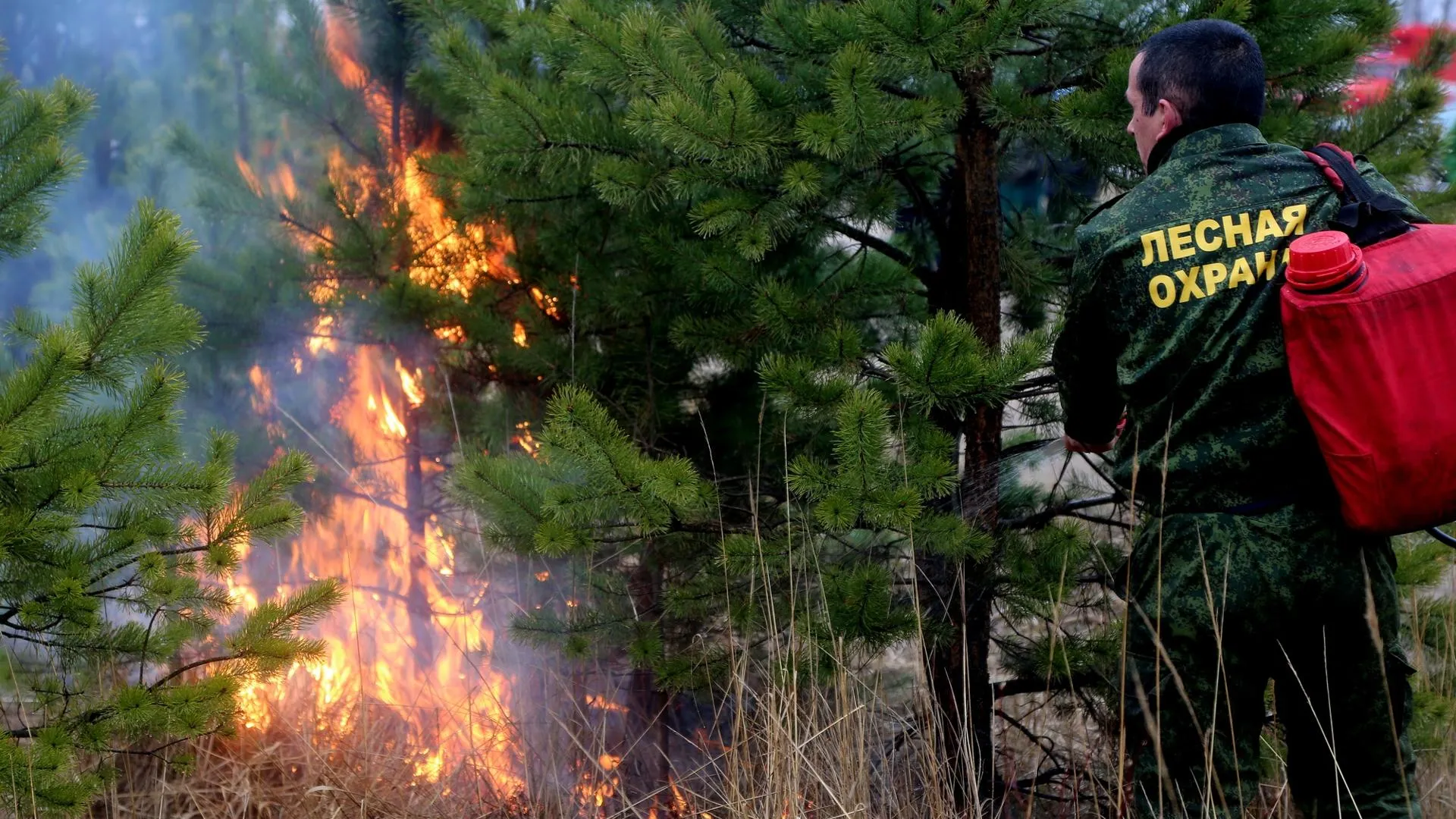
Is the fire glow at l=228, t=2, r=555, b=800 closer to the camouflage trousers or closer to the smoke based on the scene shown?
the smoke

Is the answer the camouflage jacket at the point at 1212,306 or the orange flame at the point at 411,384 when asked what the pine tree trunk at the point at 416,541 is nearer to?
the orange flame at the point at 411,384

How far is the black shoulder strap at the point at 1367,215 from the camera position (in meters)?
2.29

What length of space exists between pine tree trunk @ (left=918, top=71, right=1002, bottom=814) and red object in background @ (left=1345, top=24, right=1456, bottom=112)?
4.08ft

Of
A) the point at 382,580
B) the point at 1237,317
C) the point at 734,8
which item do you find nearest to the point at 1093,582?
the point at 1237,317

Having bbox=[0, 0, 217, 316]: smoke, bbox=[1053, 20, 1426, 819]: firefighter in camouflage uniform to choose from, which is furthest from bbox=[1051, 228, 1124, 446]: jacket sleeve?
bbox=[0, 0, 217, 316]: smoke

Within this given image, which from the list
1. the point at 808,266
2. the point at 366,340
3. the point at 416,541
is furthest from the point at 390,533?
the point at 808,266

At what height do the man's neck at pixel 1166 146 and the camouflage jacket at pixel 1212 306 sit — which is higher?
the man's neck at pixel 1166 146

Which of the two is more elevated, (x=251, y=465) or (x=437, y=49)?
(x=437, y=49)

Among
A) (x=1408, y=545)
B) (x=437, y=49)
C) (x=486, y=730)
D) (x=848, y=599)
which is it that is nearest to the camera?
(x=848, y=599)

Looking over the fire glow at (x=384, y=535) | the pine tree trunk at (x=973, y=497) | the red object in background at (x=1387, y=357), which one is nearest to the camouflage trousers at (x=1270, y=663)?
the red object in background at (x=1387, y=357)

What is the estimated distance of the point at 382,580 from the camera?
5.65m

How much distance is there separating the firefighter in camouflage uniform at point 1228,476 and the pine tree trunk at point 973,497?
3.32 ft

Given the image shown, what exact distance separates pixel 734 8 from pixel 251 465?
11.1 ft

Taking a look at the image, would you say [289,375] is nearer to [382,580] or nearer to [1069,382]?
[382,580]
